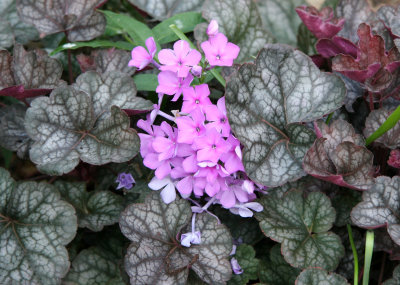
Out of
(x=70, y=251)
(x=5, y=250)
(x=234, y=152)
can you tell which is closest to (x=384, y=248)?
(x=234, y=152)

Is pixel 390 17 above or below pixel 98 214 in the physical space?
above

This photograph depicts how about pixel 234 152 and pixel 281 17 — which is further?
pixel 281 17

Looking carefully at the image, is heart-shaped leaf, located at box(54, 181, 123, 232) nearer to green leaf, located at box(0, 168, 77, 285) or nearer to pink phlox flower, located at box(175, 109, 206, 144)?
green leaf, located at box(0, 168, 77, 285)

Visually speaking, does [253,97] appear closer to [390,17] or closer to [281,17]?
[390,17]

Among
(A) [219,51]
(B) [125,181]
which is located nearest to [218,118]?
(A) [219,51]

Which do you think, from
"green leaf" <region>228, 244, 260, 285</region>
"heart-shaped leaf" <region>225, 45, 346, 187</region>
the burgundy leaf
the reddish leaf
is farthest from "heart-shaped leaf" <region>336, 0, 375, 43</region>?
"green leaf" <region>228, 244, 260, 285</region>

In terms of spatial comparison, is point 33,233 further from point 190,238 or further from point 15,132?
point 190,238

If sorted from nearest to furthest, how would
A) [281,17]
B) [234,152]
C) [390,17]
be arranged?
[234,152] < [390,17] < [281,17]
